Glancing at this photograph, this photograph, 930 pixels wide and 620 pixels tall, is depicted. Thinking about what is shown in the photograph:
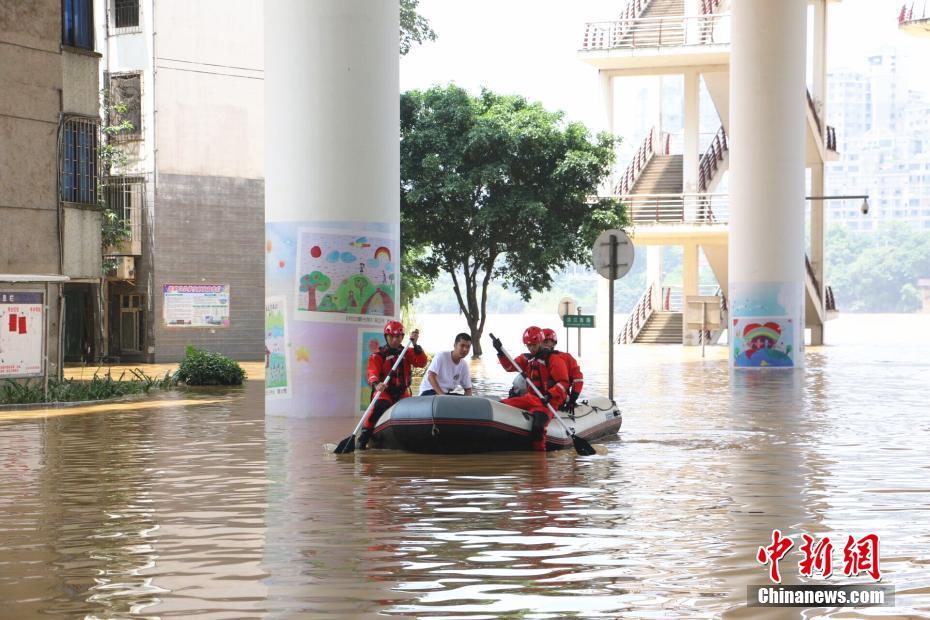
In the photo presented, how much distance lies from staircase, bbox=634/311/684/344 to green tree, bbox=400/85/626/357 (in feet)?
44.2

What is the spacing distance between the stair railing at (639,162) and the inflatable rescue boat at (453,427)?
131 ft

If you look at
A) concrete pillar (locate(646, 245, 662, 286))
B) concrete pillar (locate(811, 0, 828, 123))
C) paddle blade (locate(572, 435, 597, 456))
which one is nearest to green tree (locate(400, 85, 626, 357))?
concrete pillar (locate(811, 0, 828, 123))

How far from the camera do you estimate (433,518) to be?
10750mm

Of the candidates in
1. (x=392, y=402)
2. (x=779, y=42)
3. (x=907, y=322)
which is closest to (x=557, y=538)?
(x=392, y=402)

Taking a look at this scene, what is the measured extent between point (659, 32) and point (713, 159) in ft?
18.0

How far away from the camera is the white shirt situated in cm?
1631

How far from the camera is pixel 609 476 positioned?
13.6 meters

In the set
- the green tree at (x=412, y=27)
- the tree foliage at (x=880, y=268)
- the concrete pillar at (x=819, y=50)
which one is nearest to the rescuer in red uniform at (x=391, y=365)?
the green tree at (x=412, y=27)

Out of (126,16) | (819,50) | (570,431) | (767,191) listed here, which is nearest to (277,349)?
(570,431)

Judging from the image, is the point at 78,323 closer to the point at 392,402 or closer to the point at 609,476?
the point at 392,402

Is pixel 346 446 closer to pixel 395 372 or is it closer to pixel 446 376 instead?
pixel 395 372

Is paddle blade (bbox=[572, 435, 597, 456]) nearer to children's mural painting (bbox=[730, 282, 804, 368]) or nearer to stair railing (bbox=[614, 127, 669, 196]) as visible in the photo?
children's mural painting (bbox=[730, 282, 804, 368])

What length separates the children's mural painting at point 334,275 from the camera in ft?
66.1

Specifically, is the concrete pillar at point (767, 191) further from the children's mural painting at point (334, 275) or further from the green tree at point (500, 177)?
the children's mural painting at point (334, 275)
